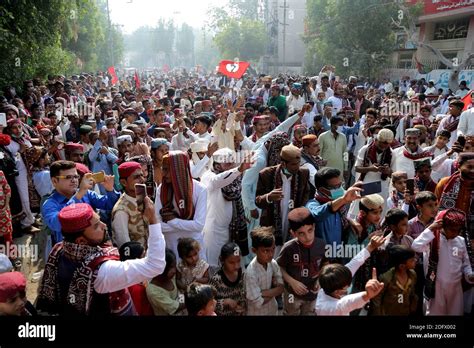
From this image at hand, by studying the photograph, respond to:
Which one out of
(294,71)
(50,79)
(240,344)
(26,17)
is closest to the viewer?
(240,344)

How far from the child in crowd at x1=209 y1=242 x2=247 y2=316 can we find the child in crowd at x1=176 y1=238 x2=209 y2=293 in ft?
0.38

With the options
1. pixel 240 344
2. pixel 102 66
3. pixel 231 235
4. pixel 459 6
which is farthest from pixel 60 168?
pixel 102 66

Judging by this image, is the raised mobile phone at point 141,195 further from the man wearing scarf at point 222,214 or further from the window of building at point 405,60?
the window of building at point 405,60

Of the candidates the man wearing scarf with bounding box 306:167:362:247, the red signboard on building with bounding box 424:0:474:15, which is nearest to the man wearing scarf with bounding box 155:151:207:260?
the man wearing scarf with bounding box 306:167:362:247

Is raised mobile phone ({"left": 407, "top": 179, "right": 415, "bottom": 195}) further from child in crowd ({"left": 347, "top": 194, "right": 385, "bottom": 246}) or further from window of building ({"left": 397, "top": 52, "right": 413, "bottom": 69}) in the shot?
window of building ({"left": 397, "top": 52, "right": 413, "bottom": 69})

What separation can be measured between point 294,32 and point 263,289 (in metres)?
42.5

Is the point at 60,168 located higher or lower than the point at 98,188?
higher

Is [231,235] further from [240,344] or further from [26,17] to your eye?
[26,17]

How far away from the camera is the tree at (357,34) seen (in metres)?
21.2

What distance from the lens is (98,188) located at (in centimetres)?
454

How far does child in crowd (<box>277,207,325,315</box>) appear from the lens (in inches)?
121

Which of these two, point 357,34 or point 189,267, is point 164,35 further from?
point 189,267

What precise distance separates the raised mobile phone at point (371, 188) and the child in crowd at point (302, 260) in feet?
5.63

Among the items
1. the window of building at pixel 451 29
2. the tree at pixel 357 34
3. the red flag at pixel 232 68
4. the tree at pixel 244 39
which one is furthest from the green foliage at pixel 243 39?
the red flag at pixel 232 68
